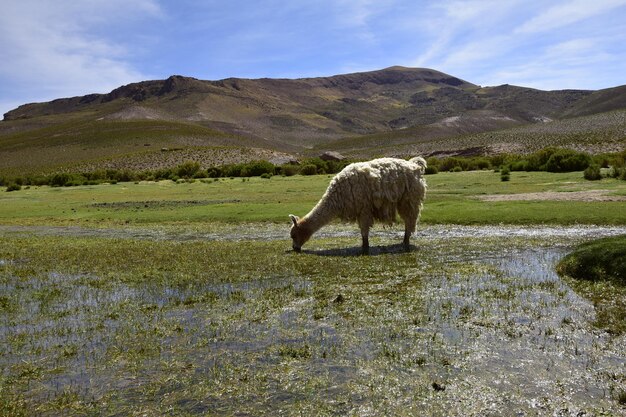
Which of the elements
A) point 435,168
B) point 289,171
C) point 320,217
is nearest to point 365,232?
point 320,217

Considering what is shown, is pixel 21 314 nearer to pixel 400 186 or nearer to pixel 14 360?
pixel 14 360

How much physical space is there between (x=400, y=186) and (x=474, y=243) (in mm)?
2926

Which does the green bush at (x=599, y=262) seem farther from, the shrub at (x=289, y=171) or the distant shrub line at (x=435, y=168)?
the shrub at (x=289, y=171)

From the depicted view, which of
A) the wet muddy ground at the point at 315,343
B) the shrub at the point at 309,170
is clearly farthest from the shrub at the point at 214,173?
the wet muddy ground at the point at 315,343

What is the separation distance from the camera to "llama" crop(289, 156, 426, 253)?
16.2 m

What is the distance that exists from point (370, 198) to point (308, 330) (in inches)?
334

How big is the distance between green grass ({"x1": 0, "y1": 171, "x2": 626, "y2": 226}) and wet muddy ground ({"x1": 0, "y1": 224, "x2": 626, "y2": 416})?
28.1ft

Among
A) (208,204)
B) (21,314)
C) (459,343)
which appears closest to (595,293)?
(459,343)

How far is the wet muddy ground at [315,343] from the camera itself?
235 inches

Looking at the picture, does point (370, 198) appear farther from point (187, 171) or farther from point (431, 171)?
point (187, 171)

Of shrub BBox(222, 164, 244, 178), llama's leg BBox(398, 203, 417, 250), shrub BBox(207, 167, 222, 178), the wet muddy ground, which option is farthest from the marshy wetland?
shrub BBox(207, 167, 222, 178)

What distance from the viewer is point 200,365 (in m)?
6.96

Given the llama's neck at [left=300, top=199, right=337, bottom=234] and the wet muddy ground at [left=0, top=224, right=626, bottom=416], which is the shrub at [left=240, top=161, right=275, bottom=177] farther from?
the wet muddy ground at [left=0, top=224, right=626, bottom=416]

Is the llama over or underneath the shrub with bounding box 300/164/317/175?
underneath
